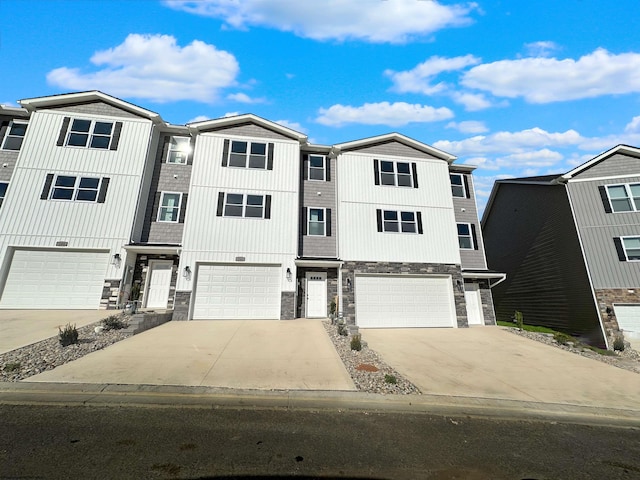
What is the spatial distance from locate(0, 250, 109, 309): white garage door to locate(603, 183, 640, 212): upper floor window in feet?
89.8

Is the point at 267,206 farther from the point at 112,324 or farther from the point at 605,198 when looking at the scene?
the point at 605,198

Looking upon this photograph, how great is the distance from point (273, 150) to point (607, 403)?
15.3 metres

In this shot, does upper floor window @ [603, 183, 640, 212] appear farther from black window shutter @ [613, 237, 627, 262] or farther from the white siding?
the white siding

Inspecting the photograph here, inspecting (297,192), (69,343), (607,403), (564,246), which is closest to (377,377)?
(607,403)

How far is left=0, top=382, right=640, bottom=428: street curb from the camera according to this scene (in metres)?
4.71

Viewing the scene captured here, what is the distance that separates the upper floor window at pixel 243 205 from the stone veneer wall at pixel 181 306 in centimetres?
417

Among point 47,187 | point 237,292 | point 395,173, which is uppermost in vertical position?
point 395,173

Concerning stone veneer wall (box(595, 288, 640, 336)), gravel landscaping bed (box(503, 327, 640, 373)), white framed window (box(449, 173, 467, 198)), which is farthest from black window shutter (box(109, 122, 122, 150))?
stone veneer wall (box(595, 288, 640, 336))

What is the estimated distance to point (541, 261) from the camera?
17.4 meters

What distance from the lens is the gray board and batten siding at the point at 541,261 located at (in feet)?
48.9

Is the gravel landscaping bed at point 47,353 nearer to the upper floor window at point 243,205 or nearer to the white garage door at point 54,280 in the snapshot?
the white garage door at point 54,280

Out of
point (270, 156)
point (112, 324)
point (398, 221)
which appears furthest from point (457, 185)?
point (112, 324)

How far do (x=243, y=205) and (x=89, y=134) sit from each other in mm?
9078

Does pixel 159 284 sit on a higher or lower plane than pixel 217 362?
higher
